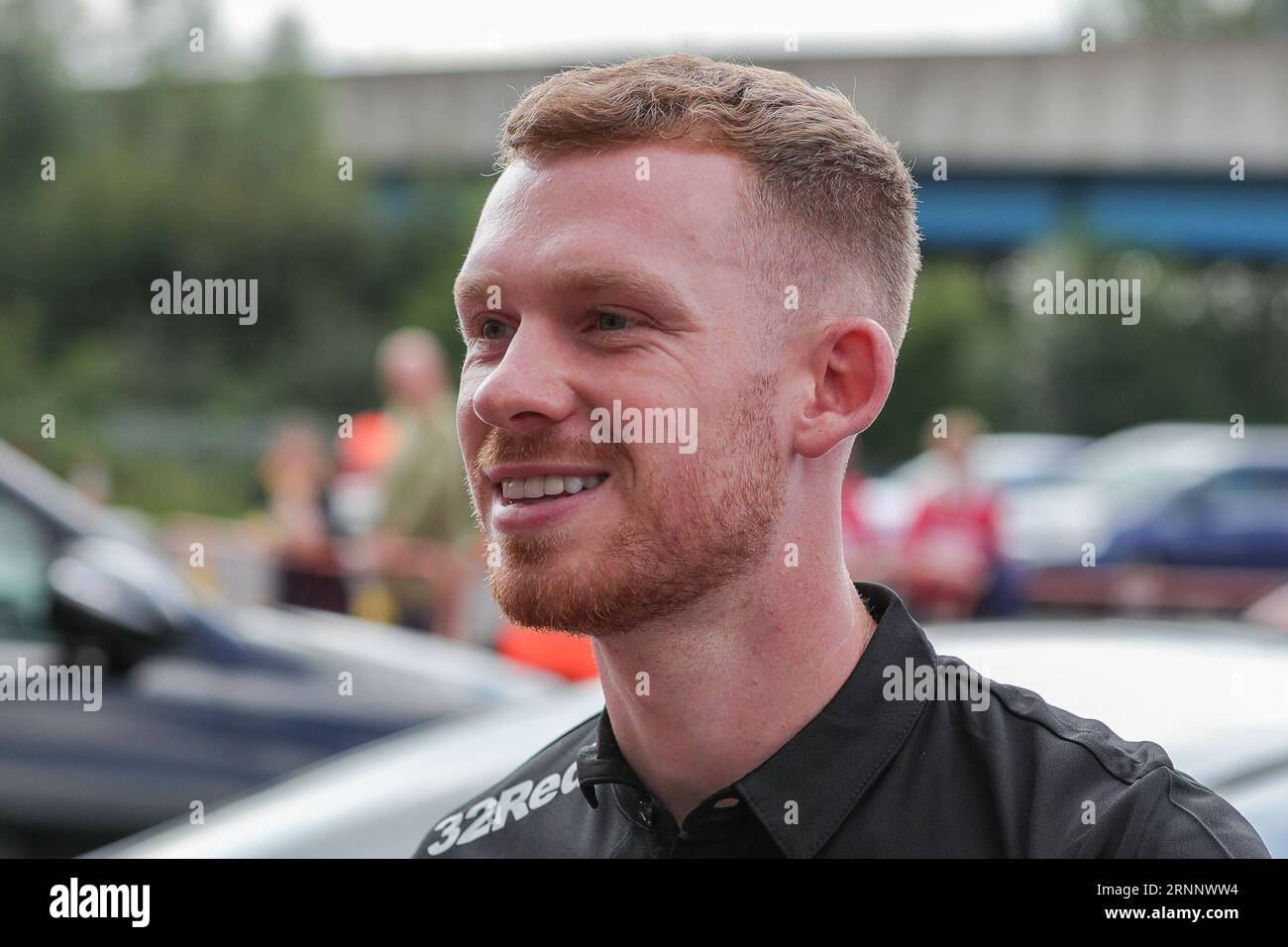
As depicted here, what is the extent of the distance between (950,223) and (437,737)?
80.4ft

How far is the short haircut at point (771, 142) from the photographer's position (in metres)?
1.49

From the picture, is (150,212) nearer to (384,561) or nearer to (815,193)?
(384,561)

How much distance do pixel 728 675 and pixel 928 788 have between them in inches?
9.1

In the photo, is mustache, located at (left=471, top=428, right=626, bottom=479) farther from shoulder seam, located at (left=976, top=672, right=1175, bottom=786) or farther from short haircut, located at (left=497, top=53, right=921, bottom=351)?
shoulder seam, located at (left=976, top=672, right=1175, bottom=786)

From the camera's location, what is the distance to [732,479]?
147 cm

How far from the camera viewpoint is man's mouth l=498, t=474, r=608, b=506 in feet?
4.79

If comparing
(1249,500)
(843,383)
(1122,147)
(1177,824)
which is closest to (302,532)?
(843,383)

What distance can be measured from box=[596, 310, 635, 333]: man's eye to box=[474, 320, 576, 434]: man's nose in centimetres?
→ 5

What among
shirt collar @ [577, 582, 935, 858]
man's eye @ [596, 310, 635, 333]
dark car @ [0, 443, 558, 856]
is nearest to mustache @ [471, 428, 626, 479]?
man's eye @ [596, 310, 635, 333]

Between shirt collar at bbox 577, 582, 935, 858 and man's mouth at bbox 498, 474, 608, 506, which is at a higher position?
man's mouth at bbox 498, 474, 608, 506

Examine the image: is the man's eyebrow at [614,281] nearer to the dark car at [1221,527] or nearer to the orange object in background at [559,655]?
the orange object in background at [559,655]

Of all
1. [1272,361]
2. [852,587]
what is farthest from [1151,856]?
[1272,361]

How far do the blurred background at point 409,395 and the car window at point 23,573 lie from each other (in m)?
0.01

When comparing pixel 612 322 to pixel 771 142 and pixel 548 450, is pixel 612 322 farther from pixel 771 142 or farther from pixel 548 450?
pixel 771 142
